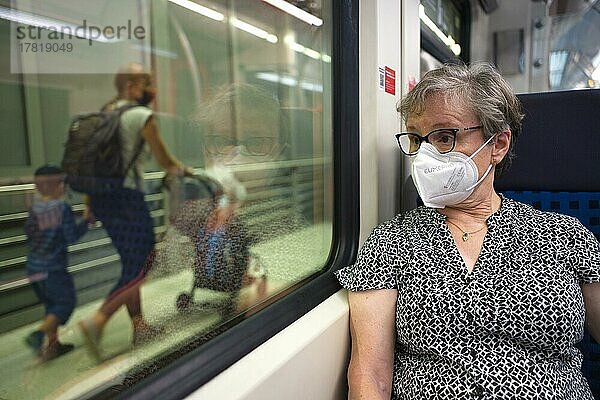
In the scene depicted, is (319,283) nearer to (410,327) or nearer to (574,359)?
(410,327)

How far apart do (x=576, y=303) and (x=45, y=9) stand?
134 cm

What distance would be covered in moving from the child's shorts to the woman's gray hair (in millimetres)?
1023

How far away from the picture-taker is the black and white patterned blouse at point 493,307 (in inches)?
50.6

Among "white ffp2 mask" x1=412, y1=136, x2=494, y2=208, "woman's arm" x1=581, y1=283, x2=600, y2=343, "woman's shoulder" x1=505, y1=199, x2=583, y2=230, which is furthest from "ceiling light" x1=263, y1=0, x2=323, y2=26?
"woman's arm" x1=581, y1=283, x2=600, y2=343

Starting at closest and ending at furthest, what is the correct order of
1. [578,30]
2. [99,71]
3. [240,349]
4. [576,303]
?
[99,71] → [240,349] → [576,303] → [578,30]

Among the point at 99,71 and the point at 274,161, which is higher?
the point at 99,71

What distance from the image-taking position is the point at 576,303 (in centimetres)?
133

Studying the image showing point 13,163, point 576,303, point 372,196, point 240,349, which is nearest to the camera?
point 13,163

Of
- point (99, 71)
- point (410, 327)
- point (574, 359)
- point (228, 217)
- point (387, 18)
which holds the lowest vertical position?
point (574, 359)

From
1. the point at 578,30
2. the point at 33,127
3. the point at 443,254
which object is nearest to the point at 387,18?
the point at 443,254

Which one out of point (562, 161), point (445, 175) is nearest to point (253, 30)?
point (445, 175)

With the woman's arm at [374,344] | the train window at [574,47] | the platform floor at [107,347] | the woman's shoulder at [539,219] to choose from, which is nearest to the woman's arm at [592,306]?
the woman's shoulder at [539,219]

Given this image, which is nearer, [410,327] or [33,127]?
[33,127]

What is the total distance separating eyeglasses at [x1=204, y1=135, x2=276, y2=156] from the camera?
1303mm
